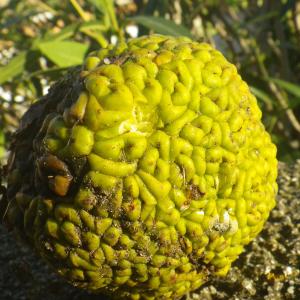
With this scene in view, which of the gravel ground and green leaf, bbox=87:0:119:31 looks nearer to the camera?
the gravel ground

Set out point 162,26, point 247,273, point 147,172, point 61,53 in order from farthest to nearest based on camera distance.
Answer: point 162,26 → point 61,53 → point 247,273 → point 147,172

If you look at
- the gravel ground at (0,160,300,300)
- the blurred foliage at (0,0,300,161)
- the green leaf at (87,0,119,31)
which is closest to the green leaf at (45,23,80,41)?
the blurred foliage at (0,0,300,161)

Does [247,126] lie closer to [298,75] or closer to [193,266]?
[193,266]

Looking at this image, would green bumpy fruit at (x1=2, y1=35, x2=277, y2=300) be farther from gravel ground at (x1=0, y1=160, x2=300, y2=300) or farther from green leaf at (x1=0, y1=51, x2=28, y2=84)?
green leaf at (x1=0, y1=51, x2=28, y2=84)

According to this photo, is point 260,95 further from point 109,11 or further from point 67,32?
point 67,32

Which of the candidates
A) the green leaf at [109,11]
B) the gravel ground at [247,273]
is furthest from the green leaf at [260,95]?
the green leaf at [109,11]

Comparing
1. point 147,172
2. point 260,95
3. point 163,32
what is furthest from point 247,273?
point 163,32

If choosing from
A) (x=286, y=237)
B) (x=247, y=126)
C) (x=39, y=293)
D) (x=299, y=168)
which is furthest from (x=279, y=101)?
(x=39, y=293)
